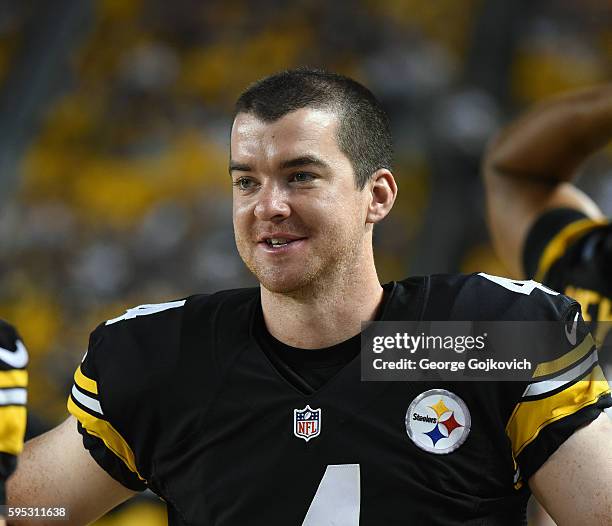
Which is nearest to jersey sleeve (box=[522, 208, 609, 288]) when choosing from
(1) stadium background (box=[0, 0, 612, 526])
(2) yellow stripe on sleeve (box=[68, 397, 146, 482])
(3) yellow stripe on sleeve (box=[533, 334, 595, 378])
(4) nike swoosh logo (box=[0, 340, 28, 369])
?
(3) yellow stripe on sleeve (box=[533, 334, 595, 378])

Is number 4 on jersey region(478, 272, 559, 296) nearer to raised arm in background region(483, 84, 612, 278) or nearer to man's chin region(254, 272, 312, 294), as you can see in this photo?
man's chin region(254, 272, 312, 294)

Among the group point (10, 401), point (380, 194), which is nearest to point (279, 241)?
point (380, 194)

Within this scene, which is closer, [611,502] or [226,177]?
[611,502]

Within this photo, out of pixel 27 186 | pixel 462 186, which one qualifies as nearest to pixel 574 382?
pixel 462 186

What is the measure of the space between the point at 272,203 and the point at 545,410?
0.53m

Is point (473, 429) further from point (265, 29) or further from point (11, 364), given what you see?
point (265, 29)

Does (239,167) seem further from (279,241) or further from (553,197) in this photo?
(553,197)

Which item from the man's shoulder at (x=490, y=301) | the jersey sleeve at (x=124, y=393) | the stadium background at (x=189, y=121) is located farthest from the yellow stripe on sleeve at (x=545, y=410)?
the stadium background at (x=189, y=121)

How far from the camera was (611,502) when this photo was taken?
1.48 m

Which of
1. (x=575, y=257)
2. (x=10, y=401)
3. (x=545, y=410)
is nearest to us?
(x=10, y=401)

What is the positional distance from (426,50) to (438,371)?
433 centimetres

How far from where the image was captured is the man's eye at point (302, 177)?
1600mm

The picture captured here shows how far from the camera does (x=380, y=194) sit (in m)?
1.75

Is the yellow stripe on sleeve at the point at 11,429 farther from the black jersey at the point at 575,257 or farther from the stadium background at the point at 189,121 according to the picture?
the stadium background at the point at 189,121
